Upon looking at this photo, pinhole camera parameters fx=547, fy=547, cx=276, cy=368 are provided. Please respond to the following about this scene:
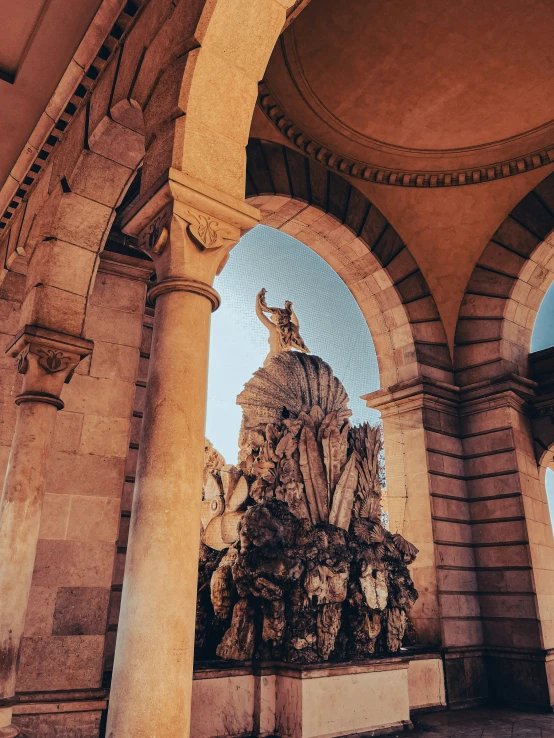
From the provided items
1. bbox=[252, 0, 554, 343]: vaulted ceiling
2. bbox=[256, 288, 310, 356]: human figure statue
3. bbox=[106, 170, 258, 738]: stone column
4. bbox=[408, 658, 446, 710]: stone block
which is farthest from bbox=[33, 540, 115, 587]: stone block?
bbox=[252, 0, 554, 343]: vaulted ceiling

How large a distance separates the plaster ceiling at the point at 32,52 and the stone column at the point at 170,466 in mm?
2188

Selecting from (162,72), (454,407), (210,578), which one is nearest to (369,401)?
(454,407)

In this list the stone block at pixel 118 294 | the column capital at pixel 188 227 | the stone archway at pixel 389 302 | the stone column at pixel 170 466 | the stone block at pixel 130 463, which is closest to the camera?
the stone column at pixel 170 466

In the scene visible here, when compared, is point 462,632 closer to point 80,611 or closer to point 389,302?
point 389,302

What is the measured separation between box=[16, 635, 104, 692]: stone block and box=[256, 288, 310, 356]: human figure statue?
4.35m

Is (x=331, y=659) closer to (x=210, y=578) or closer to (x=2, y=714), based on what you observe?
(x=210, y=578)

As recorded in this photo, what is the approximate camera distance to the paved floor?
6059 mm

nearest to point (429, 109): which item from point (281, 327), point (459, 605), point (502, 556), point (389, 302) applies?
point (389, 302)

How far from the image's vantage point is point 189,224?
10.9 ft

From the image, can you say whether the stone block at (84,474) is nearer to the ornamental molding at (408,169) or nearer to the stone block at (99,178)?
the stone block at (99,178)

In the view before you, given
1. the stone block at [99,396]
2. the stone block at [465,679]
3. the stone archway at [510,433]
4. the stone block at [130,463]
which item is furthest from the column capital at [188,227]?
the stone block at [465,679]

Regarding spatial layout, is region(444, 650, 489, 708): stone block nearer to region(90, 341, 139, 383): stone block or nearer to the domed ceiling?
region(90, 341, 139, 383): stone block

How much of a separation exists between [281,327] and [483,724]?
5.65 m

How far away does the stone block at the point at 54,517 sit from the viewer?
5.02 metres
